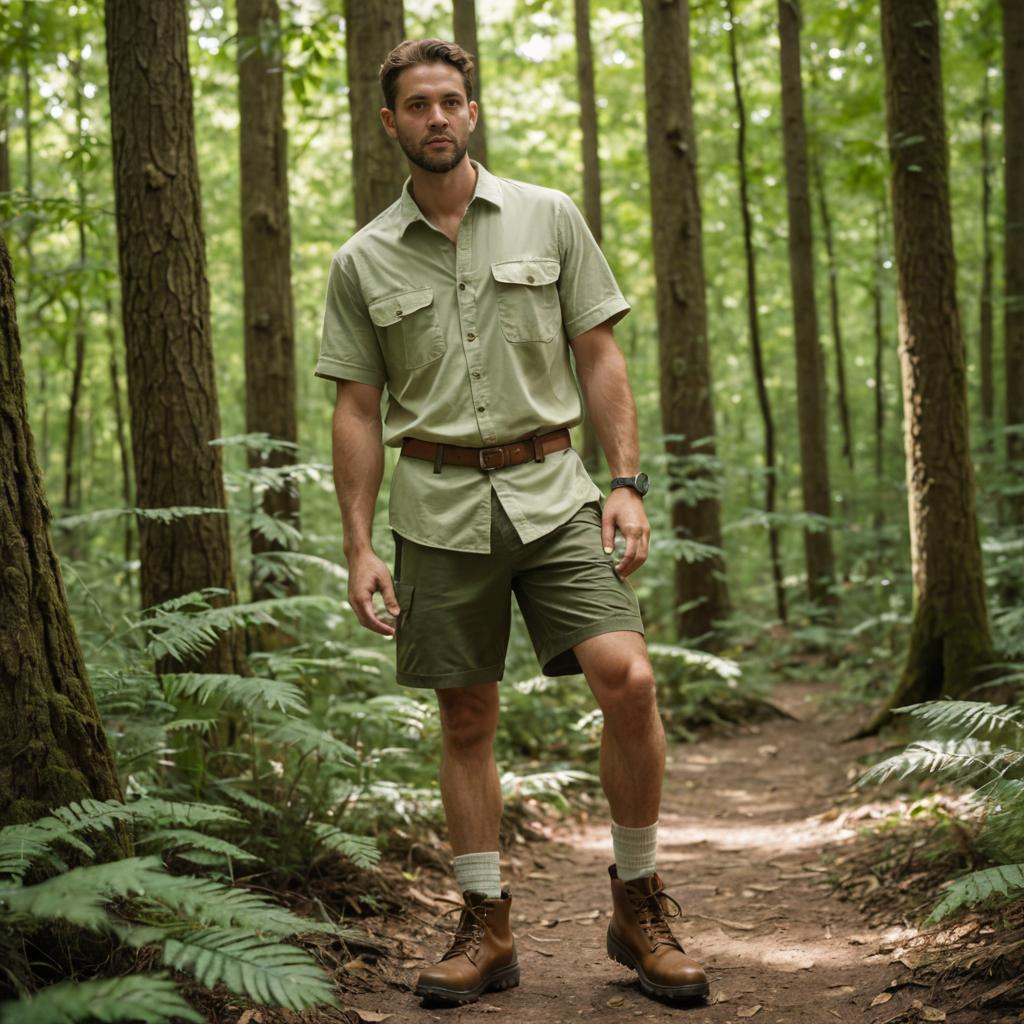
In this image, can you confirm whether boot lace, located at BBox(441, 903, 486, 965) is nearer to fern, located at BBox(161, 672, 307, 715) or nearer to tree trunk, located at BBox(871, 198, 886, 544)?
fern, located at BBox(161, 672, 307, 715)

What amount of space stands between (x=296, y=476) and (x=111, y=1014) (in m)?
3.63

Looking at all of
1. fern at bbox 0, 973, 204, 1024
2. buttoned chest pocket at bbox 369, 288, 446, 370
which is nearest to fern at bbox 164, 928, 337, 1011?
fern at bbox 0, 973, 204, 1024

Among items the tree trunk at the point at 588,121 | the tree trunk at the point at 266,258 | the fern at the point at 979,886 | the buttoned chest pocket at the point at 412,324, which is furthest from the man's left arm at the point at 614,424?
the tree trunk at the point at 588,121

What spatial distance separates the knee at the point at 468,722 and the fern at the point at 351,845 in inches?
24.0

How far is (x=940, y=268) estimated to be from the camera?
6.84 meters

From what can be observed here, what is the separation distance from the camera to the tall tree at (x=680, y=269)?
10156mm

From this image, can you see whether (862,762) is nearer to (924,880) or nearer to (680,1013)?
(924,880)

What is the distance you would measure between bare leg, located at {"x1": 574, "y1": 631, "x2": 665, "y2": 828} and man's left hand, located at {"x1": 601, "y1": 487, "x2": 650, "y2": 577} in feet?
0.80

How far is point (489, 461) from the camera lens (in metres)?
3.55

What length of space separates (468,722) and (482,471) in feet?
2.83

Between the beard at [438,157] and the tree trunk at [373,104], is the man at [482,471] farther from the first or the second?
the tree trunk at [373,104]

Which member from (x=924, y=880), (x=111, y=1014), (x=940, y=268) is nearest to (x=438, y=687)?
(x=111, y=1014)

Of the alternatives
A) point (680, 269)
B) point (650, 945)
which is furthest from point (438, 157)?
point (680, 269)

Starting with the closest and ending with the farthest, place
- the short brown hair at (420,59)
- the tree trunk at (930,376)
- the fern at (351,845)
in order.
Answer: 1. the short brown hair at (420,59)
2. the fern at (351,845)
3. the tree trunk at (930,376)
